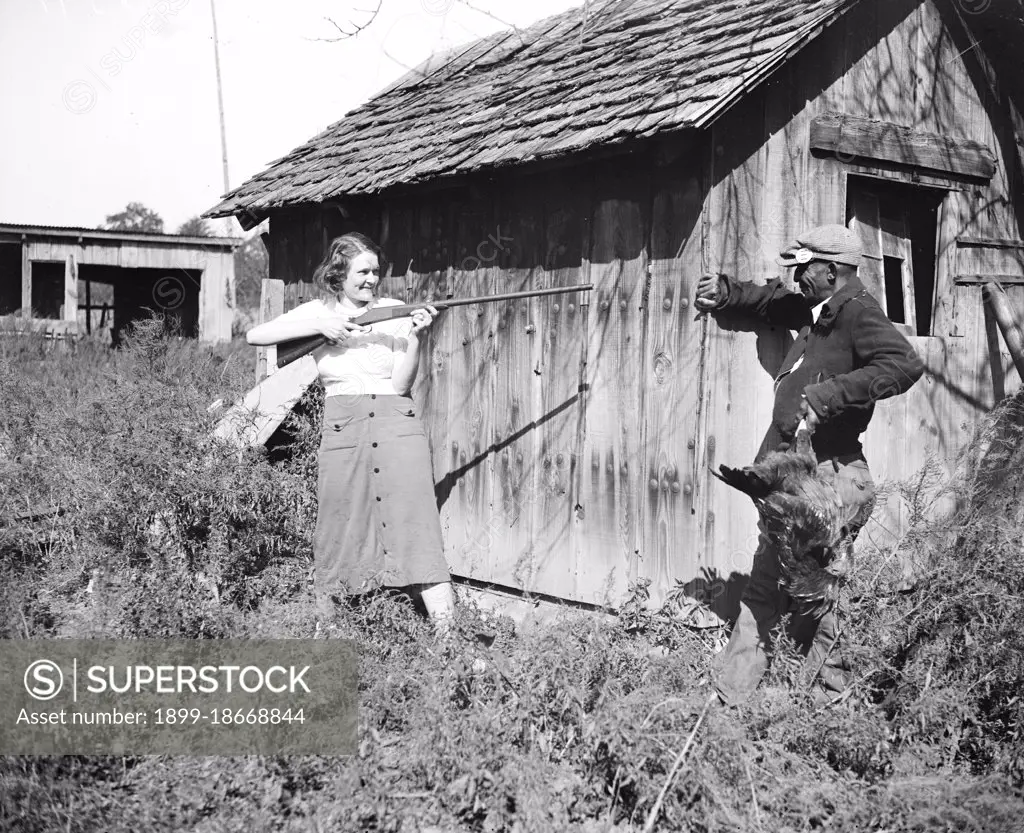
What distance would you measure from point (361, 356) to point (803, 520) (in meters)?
2.32

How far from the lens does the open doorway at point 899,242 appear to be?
550 cm

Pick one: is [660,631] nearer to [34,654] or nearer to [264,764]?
[264,764]

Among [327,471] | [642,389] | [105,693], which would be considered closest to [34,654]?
[105,693]

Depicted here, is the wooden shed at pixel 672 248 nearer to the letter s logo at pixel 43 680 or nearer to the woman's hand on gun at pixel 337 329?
the woman's hand on gun at pixel 337 329

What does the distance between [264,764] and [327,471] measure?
173 cm

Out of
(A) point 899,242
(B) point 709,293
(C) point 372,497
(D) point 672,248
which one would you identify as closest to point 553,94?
(D) point 672,248

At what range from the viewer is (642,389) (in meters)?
5.39

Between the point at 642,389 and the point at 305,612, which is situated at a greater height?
the point at 642,389

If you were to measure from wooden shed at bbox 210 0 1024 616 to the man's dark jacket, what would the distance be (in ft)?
0.70

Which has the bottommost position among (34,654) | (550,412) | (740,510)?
(34,654)

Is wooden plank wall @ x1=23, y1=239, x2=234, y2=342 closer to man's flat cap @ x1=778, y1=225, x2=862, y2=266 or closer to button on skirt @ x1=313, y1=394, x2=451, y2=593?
button on skirt @ x1=313, y1=394, x2=451, y2=593

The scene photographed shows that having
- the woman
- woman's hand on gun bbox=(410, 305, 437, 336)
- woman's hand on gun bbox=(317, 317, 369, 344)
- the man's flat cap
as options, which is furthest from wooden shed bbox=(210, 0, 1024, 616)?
woman's hand on gun bbox=(317, 317, 369, 344)

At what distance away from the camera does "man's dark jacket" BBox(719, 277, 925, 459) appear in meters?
4.21

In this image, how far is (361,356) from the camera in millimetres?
4879
